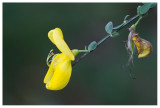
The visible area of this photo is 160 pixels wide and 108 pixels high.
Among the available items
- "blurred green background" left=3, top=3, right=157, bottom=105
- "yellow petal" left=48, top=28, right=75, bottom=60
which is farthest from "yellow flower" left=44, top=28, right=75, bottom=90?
"blurred green background" left=3, top=3, right=157, bottom=105

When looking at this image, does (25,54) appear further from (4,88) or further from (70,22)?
(70,22)

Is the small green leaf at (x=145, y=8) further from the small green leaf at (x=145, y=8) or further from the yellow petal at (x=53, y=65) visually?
the yellow petal at (x=53, y=65)

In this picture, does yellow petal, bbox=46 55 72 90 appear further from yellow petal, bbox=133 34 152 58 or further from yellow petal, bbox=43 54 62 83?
yellow petal, bbox=133 34 152 58

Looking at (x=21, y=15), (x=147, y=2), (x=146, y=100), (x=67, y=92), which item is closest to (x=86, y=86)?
(x=67, y=92)

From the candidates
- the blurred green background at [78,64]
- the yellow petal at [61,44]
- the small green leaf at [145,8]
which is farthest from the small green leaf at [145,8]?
the blurred green background at [78,64]

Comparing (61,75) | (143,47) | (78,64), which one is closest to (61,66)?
(61,75)
